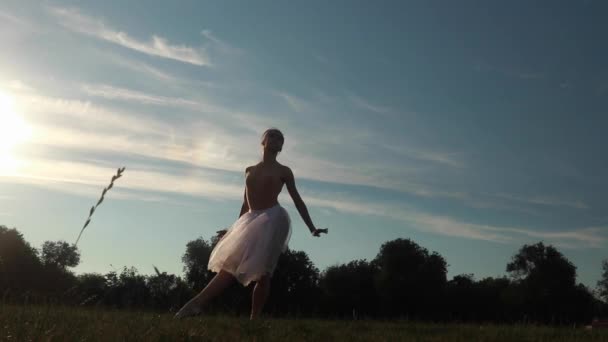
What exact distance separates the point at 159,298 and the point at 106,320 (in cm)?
278

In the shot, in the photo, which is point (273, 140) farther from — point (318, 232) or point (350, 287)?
Result: point (350, 287)

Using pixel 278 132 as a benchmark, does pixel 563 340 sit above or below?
below

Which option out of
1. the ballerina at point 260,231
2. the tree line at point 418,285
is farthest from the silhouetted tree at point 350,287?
the ballerina at point 260,231

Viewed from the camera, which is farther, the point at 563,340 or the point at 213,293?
the point at 213,293

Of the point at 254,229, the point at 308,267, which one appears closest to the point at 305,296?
the point at 308,267

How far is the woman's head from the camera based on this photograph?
32.6ft

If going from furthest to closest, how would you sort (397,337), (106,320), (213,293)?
(213,293) < (397,337) < (106,320)

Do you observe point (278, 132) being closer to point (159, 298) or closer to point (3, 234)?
point (159, 298)

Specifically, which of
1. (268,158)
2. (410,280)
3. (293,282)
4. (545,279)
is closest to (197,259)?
(293,282)

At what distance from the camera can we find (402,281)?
73500 millimetres

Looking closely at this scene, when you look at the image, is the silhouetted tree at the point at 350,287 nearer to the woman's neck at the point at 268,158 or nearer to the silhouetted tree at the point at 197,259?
Answer: the silhouetted tree at the point at 197,259

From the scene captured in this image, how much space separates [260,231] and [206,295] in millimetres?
1438

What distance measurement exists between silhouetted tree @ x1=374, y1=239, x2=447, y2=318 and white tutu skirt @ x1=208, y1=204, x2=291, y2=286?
65930 millimetres

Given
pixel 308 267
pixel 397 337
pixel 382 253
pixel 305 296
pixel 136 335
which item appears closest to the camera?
pixel 136 335
